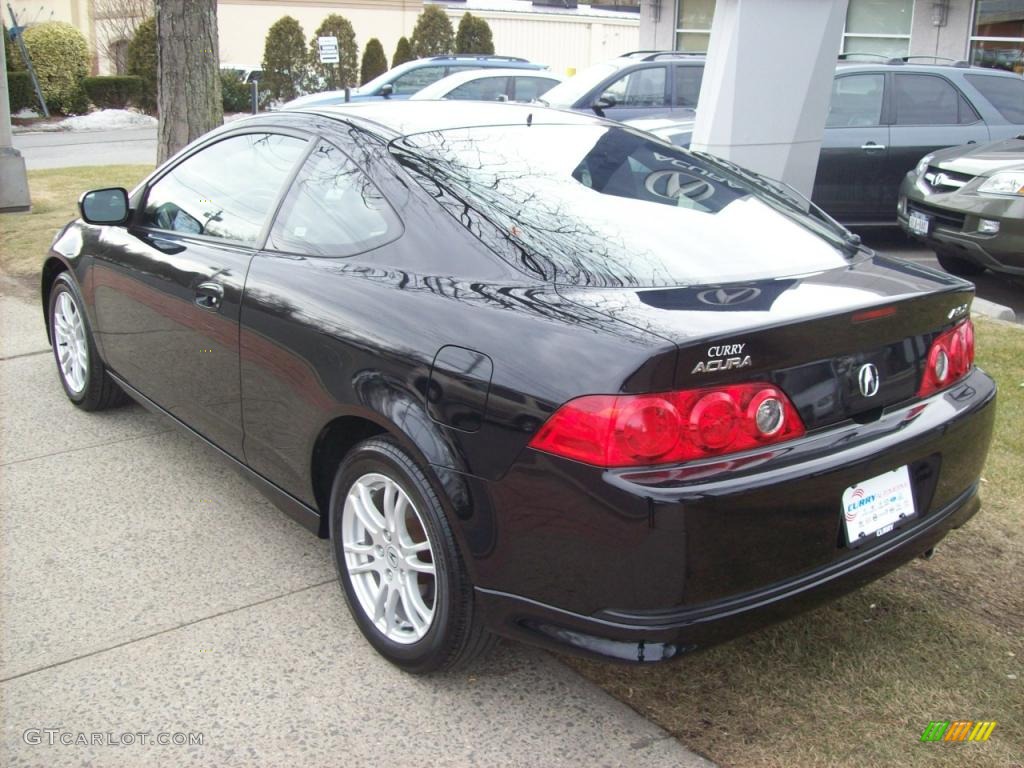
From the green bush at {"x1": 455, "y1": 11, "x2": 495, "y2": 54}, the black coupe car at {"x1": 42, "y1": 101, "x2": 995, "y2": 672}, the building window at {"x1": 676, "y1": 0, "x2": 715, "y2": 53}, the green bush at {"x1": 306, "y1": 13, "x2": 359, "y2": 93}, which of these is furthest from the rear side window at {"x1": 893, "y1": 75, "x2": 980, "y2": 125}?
the green bush at {"x1": 455, "y1": 11, "x2": 495, "y2": 54}

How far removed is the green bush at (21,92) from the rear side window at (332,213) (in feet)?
93.3

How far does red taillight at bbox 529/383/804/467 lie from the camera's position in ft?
7.84

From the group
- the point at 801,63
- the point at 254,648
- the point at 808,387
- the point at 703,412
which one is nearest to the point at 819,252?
the point at 808,387

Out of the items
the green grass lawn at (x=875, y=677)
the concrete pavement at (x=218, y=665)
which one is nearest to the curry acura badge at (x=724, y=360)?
the green grass lawn at (x=875, y=677)

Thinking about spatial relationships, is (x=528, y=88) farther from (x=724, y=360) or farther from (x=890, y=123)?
(x=724, y=360)

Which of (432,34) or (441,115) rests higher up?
(432,34)

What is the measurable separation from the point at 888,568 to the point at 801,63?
4176mm

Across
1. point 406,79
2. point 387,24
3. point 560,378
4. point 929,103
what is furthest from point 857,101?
point 387,24

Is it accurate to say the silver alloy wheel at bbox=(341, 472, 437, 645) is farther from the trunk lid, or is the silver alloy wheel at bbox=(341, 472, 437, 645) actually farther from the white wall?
the white wall

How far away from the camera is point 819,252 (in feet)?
10.8

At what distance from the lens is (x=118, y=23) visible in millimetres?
35531

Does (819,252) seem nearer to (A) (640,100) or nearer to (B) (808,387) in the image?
(B) (808,387)

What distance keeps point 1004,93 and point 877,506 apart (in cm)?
874

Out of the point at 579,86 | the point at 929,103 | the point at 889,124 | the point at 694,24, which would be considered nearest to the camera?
the point at 889,124
